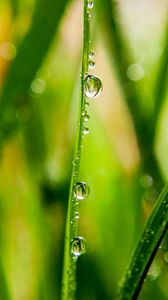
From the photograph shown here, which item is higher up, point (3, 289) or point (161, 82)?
point (161, 82)

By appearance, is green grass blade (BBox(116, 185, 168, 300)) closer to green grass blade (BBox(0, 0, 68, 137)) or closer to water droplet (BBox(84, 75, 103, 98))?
water droplet (BBox(84, 75, 103, 98))

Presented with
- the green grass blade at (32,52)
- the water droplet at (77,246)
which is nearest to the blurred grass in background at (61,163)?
the green grass blade at (32,52)

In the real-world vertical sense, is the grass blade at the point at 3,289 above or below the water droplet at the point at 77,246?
below

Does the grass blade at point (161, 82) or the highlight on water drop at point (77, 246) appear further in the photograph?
the grass blade at point (161, 82)

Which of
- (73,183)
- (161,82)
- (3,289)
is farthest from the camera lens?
(161,82)

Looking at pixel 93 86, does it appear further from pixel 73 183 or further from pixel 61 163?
pixel 61 163

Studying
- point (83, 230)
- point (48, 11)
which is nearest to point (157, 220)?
point (48, 11)

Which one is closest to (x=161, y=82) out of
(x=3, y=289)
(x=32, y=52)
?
(x=32, y=52)

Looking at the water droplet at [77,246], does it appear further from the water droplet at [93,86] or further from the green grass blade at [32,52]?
the green grass blade at [32,52]
